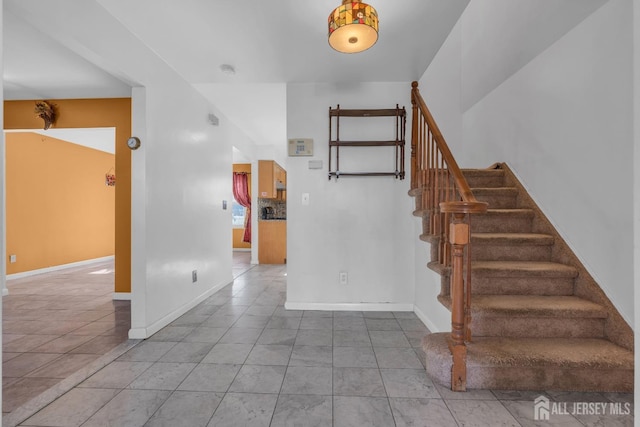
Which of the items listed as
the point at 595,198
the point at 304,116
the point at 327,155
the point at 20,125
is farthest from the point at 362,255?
the point at 20,125

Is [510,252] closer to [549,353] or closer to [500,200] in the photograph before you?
[500,200]

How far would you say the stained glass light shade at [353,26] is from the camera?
5.74 ft

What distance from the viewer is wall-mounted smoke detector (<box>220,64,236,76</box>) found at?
9.79 feet

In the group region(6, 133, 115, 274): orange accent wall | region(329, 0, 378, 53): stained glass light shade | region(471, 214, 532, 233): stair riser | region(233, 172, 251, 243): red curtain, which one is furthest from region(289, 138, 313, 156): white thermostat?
region(233, 172, 251, 243): red curtain

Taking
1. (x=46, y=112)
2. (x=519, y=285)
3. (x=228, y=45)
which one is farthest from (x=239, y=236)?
(x=519, y=285)

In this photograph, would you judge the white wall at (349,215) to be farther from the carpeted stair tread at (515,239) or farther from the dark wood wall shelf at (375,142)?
the carpeted stair tread at (515,239)

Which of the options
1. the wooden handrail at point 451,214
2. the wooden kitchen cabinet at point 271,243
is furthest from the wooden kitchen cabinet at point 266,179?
the wooden handrail at point 451,214

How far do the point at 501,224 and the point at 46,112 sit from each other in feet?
17.6

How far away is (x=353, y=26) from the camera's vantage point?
1796mm

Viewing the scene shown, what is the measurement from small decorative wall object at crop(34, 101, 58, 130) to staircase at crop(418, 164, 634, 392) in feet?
15.2

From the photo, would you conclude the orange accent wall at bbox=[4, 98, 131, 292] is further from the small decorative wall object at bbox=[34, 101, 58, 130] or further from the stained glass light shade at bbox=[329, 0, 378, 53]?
the stained glass light shade at bbox=[329, 0, 378, 53]

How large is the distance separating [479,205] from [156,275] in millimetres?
2732

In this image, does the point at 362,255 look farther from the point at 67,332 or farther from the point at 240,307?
the point at 67,332

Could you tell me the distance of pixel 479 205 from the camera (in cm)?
173
